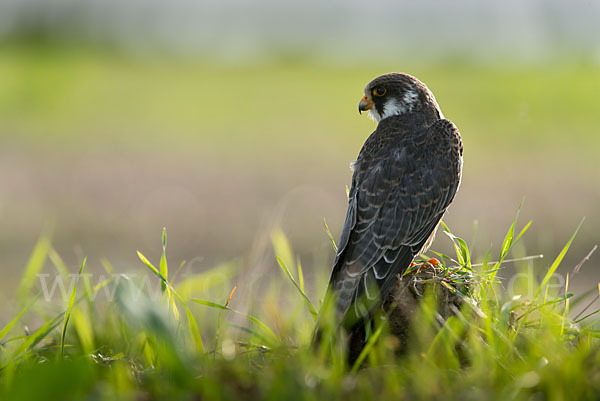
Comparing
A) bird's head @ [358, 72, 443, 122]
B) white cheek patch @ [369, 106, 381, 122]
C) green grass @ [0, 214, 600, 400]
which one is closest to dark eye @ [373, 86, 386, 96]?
bird's head @ [358, 72, 443, 122]

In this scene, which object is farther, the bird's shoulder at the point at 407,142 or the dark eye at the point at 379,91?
the dark eye at the point at 379,91

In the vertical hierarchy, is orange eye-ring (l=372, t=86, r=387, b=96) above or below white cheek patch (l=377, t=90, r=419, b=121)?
above

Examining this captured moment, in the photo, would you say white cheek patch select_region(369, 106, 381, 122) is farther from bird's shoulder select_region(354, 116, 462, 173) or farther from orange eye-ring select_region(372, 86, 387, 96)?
bird's shoulder select_region(354, 116, 462, 173)

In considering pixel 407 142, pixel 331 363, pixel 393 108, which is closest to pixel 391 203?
pixel 407 142

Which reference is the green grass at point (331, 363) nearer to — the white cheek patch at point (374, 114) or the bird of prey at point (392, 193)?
the bird of prey at point (392, 193)

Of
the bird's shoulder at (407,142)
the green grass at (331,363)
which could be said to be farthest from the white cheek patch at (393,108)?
the green grass at (331,363)

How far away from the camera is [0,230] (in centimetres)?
969

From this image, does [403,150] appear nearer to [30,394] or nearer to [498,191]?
[30,394]

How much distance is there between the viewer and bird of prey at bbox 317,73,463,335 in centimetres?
338

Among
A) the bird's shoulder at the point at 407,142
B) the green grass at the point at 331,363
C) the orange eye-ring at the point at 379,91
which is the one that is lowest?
the green grass at the point at 331,363

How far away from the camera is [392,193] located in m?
3.90

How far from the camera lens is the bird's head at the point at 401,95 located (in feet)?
14.5

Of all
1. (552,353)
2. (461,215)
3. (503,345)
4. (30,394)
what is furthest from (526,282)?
(461,215)

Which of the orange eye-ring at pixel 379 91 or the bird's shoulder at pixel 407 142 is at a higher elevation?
the orange eye-ring at pixel 379 91
